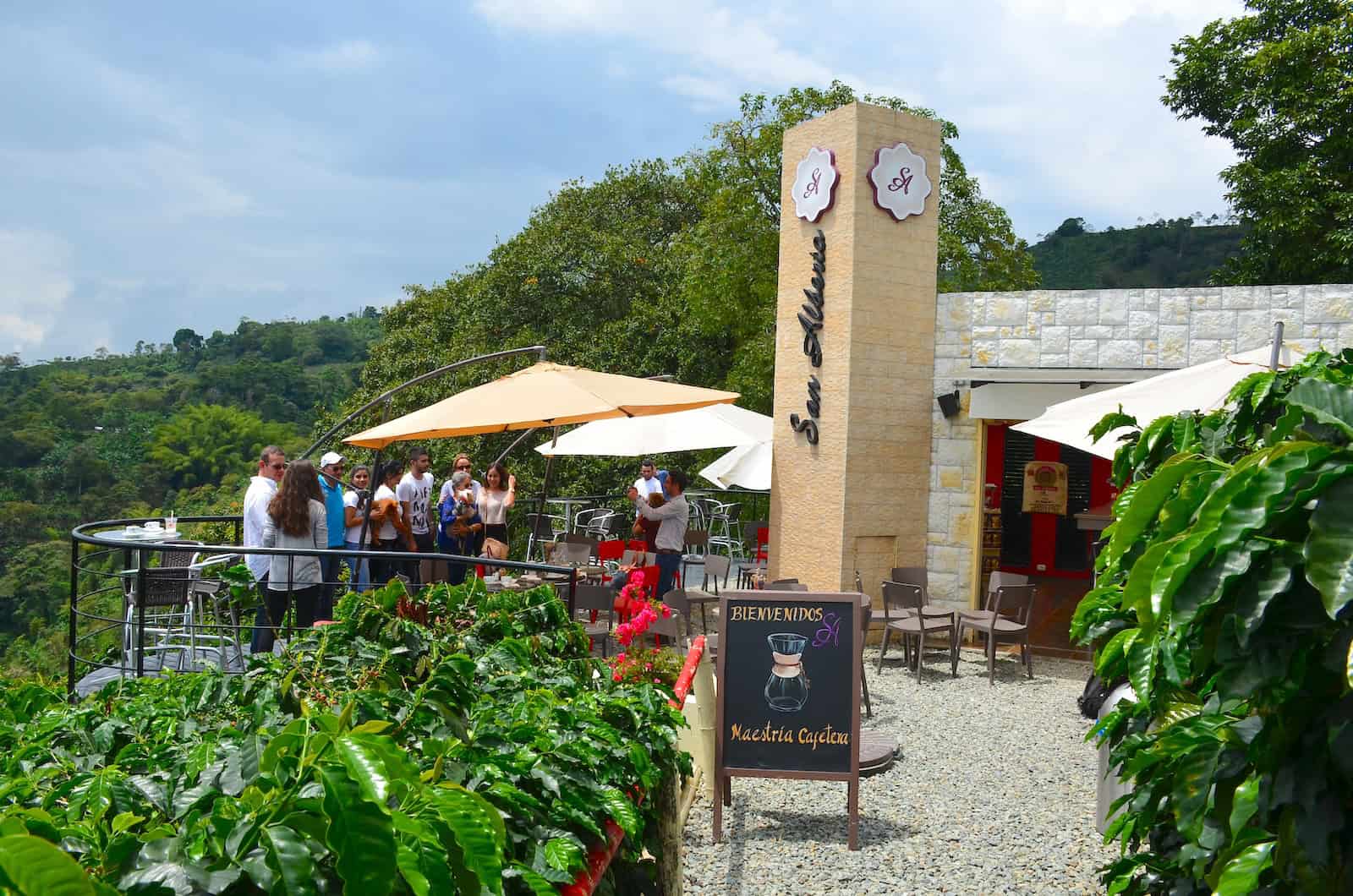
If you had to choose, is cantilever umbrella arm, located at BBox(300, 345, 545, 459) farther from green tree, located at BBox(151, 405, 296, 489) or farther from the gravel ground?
green tree, located at BBox(151, 405, 296, 489)

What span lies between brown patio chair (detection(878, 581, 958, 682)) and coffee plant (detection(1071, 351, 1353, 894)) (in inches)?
235

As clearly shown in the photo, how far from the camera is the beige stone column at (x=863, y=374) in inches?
366

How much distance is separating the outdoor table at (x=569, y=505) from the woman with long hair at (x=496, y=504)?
3713mm

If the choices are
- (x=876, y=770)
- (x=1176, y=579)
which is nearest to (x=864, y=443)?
(x=876, y=770)

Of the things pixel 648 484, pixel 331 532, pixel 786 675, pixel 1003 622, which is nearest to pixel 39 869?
pixel 786 675

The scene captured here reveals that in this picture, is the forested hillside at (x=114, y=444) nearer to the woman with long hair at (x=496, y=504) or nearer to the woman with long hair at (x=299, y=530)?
the woman with long hair at (x=496, y=504)

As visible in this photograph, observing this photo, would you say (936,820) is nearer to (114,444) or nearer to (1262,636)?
(1262,636)

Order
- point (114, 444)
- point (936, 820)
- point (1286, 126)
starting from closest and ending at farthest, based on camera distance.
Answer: point (936, 820) → point (1286, 126) → point (114, 444)

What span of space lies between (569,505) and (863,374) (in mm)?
8072

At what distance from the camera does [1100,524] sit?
12195 millimetres

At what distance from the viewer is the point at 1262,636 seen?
1656mm

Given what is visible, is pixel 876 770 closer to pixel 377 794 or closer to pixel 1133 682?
pixel 1133 682

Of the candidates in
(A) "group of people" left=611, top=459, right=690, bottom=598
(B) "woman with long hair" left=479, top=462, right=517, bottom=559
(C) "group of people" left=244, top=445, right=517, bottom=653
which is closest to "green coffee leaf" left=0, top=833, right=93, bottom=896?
(C) "group of people" left=244, top=445, right=517, bottom=653

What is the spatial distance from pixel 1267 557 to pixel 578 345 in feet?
71.3
